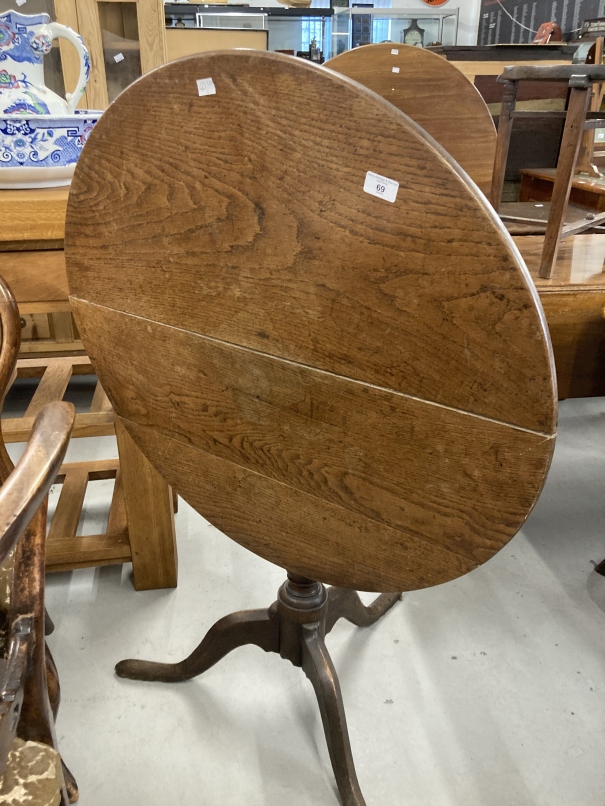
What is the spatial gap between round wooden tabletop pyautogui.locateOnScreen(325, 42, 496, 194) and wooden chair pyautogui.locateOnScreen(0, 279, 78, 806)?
4.26ft

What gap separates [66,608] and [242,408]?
38.4 inches

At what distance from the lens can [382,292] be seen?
0.70 metres

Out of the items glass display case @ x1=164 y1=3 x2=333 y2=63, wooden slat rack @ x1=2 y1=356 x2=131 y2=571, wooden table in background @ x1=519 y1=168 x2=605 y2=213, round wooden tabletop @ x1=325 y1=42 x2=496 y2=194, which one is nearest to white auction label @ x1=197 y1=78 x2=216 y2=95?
round wooden tabletop @ x1=325 y1=42 x2=496 y2=194

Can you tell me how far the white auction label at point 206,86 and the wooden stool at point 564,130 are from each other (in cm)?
69

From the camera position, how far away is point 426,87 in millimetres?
1586

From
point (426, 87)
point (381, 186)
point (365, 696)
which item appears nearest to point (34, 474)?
point (381, 186)

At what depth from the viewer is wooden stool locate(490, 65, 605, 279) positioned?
3.66 ft

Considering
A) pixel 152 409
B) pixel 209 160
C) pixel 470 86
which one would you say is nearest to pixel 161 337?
pixel 152 409

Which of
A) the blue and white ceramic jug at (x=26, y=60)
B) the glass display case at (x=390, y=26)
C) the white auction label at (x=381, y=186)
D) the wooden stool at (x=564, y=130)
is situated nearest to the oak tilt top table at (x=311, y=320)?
the white auction label at (x=381, y=186)

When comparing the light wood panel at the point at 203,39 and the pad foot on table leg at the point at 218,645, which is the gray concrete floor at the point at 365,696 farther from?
the light wood panel at the point at 203,39

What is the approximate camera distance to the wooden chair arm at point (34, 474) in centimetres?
48

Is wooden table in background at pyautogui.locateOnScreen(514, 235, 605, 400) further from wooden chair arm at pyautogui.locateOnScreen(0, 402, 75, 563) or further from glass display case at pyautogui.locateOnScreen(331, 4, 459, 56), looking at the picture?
glass display case at pyautogui.locateOnScreen(331, 4, 459, 56)

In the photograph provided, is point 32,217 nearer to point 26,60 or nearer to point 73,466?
point 26,60

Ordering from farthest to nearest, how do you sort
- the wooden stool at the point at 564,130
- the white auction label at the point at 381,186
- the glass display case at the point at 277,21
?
the glass display case at the point at 277,21 → the wooden stool at the point at 564,130 → the white auction label at the point at 381,186
